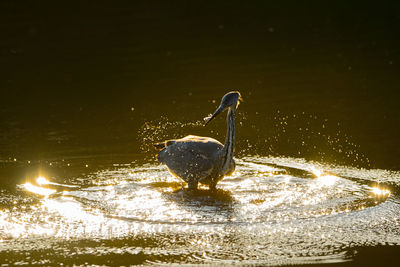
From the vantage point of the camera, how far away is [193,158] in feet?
28.5

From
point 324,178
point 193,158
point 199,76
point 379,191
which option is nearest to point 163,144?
point 193,158

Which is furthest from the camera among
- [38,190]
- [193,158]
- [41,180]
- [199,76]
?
[199,76]

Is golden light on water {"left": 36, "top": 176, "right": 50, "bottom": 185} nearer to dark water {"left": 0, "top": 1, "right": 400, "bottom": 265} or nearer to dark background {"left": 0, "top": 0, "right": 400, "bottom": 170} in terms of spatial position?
dark water {"left": 0, "top": 1, "right": 400, "bottom": 265}

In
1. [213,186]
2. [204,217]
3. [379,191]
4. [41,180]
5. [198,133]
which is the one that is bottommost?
[204,217]

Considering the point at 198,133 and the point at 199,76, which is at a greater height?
the point at 199,76

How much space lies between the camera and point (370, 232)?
692cm

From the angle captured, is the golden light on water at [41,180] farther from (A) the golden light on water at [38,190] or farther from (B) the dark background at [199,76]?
(B) the dark background at [199,76]

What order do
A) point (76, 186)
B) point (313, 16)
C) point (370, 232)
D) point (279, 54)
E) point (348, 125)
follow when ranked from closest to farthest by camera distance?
point (370, 232) < point (76, 186) < point (348, 125) < point (279, 54) < point (313, 16)

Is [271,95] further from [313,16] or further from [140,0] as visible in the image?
[140,0]

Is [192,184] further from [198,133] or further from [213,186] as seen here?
[198,133]

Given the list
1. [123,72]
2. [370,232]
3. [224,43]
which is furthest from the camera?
[224,43]

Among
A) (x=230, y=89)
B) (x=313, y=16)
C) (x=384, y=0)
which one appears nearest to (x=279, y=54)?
(x=230, y=89)

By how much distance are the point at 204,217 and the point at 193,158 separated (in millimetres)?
1364

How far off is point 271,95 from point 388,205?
21.1 feet
